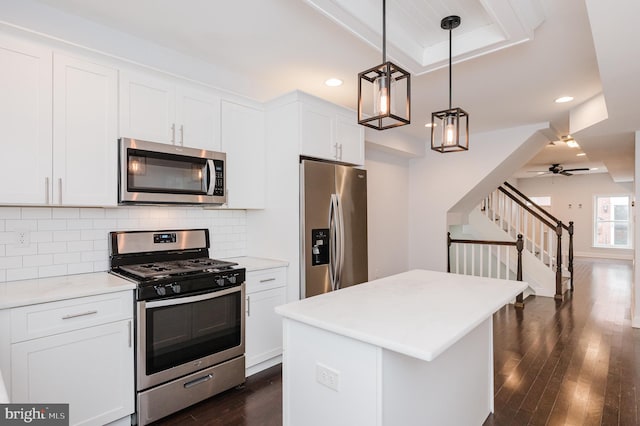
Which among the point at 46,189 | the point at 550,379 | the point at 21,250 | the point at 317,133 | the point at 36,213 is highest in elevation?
the point at 317,133

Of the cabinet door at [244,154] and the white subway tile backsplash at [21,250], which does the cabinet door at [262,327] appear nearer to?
the cabinet door at [244,154]

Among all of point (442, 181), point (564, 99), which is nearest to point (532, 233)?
point (442, 181)

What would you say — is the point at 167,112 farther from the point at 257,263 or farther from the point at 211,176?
the point at 257,263

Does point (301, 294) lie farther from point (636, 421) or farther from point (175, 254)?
point (636, 421)

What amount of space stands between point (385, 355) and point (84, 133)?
7.41ft

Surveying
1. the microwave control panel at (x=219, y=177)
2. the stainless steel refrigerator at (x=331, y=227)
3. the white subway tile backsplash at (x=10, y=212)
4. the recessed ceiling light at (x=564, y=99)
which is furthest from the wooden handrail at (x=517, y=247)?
the white subway tile backsplash at (x=10, y=212)

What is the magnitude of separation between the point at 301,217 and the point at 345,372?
5.58 feet

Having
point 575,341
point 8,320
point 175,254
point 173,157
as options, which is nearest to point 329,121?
point 173,157

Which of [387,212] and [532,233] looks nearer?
[387,212]

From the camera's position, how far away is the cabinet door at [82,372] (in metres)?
1.86

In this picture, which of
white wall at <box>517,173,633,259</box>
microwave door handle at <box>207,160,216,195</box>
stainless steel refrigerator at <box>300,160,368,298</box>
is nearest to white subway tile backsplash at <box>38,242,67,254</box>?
microwave door handle at <box>207,160,216,195</box>

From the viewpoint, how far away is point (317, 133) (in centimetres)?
326

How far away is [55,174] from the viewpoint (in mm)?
2182

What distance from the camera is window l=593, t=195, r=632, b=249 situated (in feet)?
34.3
